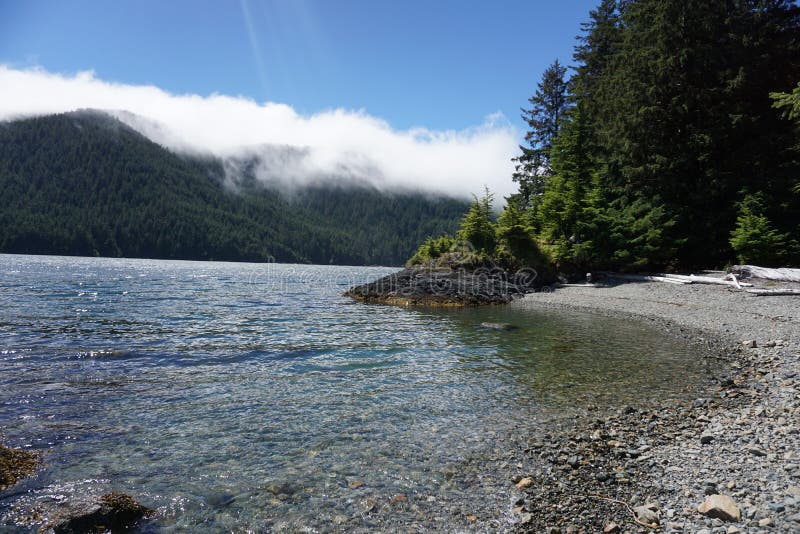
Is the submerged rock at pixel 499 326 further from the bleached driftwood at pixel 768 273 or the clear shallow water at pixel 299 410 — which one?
the bleached driftwood at pixel 768 273

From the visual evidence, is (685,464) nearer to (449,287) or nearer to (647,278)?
(449,287)

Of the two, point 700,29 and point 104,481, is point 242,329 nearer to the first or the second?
point 104,481

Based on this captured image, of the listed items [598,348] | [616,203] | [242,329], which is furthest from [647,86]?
[242,329]

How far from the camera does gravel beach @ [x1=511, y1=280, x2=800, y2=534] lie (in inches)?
201

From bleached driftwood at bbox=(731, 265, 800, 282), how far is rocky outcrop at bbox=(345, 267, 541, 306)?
15.7 metres

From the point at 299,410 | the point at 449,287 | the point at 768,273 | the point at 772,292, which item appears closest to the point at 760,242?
the point at 768,273

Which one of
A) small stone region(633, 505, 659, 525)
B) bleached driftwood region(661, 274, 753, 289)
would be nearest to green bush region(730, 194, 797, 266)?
bleached driftwood region(661, 274, 753, 289)

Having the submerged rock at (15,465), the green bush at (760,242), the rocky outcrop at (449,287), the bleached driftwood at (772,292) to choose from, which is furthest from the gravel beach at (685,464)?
the rocky outcrop at (449,287)

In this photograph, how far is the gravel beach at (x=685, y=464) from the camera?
5.10 m

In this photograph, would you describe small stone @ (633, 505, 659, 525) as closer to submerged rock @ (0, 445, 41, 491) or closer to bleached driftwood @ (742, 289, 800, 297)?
submerged rock @ (0, 445, 41, 491)

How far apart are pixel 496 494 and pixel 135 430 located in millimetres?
7200

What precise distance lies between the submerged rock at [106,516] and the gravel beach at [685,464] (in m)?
5.08

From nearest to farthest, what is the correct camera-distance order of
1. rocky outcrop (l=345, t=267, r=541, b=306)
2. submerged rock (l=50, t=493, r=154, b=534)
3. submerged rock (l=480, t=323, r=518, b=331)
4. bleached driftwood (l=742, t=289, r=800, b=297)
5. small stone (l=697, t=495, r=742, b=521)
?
small stone (l=697, t=495, r=742, b=521) → submerged rock (l=50, t=493, r=154, b=534) → submerged rock (l=480, t=323, r=518, b=331) → bleached driftwood (l=742, t=289, r=800, b=297) → rocky outcrop (l=345, t=267, r=541, b=306)

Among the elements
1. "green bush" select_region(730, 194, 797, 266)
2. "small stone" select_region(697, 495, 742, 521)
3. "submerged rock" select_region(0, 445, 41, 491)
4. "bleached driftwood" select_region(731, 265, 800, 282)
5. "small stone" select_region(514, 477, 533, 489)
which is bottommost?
"small stone" select_region(514, 477, 533, 489)
